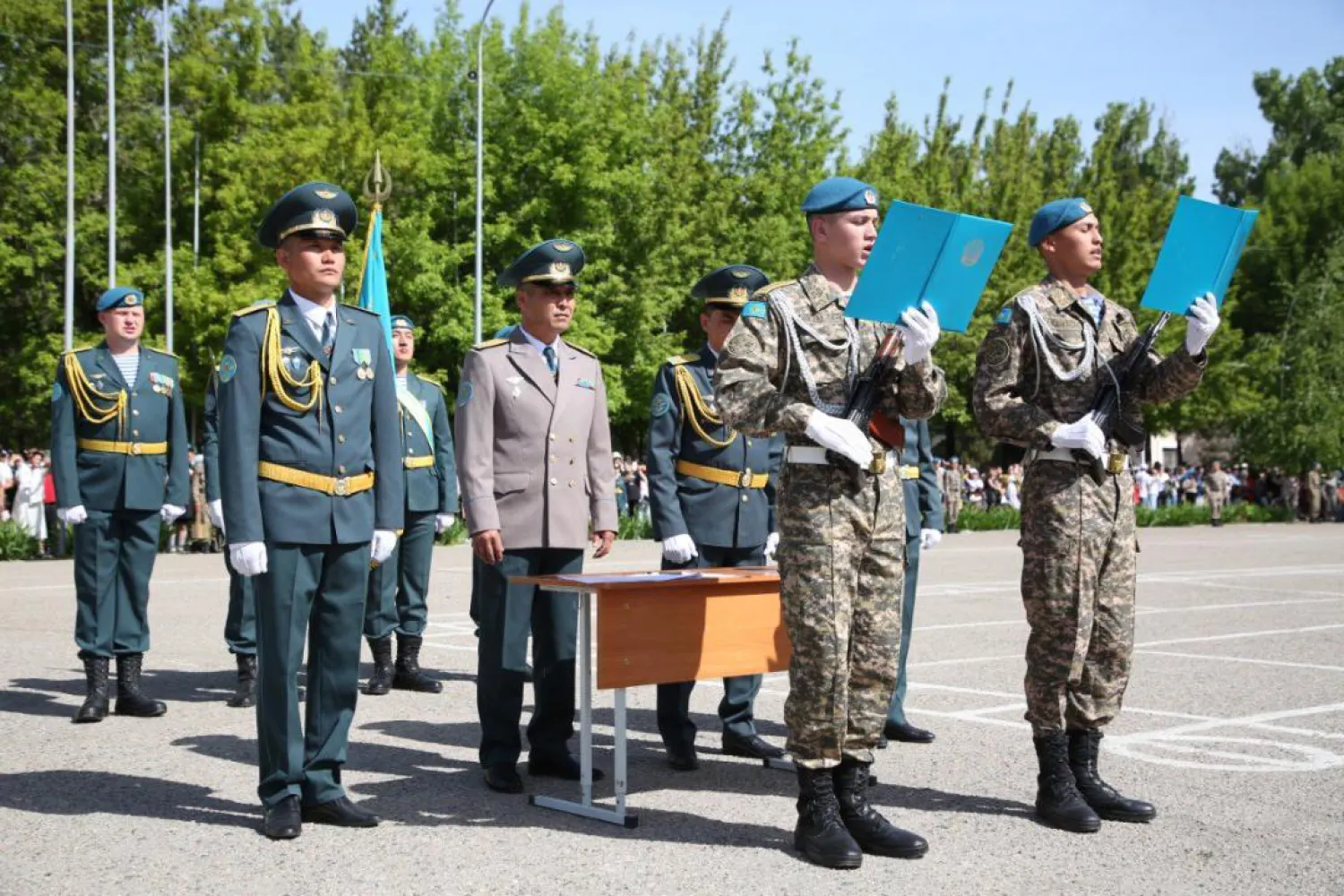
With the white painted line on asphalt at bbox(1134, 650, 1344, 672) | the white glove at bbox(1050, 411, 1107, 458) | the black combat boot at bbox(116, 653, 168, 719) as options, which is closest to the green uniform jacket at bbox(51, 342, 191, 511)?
the black combat boot at bbox(116, 653, 168, 719)

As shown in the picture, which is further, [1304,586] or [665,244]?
[665,244]

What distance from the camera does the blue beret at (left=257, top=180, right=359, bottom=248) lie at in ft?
20.0

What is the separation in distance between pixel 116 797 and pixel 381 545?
161 centimetres

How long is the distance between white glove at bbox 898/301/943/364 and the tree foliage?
2800 cm

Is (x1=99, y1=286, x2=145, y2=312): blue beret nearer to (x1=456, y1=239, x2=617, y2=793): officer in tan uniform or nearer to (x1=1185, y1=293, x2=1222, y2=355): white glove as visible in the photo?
(x1=456, y1=239, x2=617, y2=793): officer in tan uniform

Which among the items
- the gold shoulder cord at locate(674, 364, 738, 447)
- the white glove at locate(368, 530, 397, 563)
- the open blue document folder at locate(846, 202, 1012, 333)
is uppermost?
the open blue document folder at locate(846, 202, 1012, 333)

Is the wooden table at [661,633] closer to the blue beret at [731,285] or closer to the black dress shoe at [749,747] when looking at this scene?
the black dress shoe at [749,747]

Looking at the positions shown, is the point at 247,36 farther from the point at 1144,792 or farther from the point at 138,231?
the point at 1144,792

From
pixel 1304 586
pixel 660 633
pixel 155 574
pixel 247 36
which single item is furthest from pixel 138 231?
pixel 660 633

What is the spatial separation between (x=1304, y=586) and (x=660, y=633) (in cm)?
1503

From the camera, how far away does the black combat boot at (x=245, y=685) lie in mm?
9203

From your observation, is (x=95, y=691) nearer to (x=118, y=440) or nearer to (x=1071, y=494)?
(x=118, y=440)

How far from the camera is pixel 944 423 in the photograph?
50.2 metres

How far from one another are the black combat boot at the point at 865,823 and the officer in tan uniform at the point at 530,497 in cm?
165
